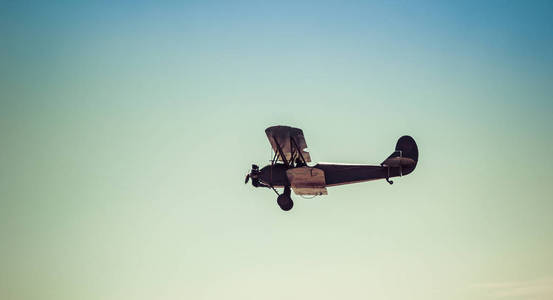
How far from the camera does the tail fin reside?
26.2 meters

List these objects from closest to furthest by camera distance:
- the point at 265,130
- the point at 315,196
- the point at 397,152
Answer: the point at 265,130 → the point at 315,196 → the point at 397,152

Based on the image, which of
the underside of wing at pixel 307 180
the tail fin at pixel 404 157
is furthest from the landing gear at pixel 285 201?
the tail fin at pixel 404 157

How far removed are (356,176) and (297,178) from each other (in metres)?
2.74

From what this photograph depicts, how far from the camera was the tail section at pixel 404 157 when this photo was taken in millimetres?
26192

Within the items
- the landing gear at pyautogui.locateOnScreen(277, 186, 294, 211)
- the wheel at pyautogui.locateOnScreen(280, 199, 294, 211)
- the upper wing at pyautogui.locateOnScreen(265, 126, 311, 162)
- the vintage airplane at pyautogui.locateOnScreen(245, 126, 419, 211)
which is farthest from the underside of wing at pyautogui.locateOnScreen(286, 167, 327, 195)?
the upper wing at pyautogui.locateOnScreen(265, 126, 311, 162)

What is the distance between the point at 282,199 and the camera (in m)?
25.4

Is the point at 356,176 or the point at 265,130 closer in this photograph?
the point at 265,130

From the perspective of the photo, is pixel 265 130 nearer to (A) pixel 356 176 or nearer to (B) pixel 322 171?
(B) pixel 322 171

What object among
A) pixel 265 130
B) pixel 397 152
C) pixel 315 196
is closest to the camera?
pixel 265 130

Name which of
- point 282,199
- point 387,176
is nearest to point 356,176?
point 387,176

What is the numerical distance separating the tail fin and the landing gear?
3990 mm

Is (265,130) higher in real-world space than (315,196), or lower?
higher

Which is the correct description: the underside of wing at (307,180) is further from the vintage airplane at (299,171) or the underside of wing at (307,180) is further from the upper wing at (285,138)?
the upper wing at (285,138)

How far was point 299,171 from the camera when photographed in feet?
78.5
